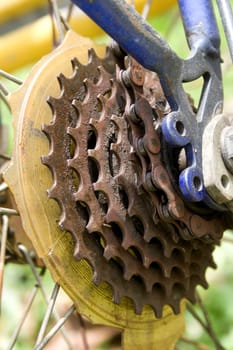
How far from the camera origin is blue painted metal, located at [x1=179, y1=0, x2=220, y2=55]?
0.69 m

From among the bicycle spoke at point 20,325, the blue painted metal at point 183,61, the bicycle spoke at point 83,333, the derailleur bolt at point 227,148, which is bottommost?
the bicycle spoke at point 83,333

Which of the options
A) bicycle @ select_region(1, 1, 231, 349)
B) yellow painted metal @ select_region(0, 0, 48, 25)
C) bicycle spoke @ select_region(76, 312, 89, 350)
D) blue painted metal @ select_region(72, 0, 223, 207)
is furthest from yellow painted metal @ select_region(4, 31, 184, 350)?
yellow painted metal @ select_region(0, 0, 48, 25)

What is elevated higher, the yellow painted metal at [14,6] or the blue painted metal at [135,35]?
the blue painted metal at [135,35]

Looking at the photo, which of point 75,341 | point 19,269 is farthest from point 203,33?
point 19,269

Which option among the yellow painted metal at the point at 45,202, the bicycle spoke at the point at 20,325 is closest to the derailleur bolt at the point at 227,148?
the yellow painted metal at the point at 45,202

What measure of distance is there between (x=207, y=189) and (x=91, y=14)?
0.16 meters

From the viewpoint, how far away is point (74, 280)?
64 centimetres

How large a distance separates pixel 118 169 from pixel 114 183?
12mm

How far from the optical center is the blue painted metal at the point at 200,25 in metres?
0.69

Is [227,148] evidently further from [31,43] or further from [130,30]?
[31,43]

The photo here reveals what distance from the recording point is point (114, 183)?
2.09 feet

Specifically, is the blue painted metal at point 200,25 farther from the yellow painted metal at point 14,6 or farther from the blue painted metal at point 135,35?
the yellow painted metal at point 14,6

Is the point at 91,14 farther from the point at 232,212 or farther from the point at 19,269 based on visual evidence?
the point at 19,269

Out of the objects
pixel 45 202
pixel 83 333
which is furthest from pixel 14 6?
pixel 45 202
